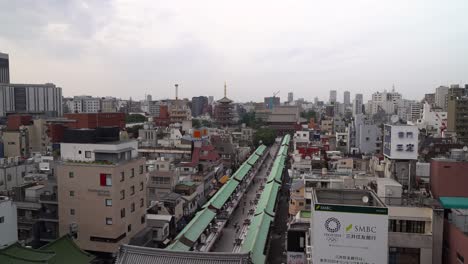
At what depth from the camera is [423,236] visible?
12.9 metres

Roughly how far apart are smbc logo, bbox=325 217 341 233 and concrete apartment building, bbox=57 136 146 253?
400 inches

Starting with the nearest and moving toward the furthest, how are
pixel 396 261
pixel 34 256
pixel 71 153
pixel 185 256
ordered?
pixel 185 256
pixel 34 256
pixel 396 261
pixel 71 153

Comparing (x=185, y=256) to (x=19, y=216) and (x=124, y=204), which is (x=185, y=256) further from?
(x=19, y=216)

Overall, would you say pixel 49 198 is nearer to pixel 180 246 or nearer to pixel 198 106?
pixel 180 246

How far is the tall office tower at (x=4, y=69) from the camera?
84.2 m

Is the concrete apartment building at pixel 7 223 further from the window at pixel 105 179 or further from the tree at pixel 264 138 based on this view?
the tree at pixel 264 138

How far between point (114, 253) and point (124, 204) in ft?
6.87

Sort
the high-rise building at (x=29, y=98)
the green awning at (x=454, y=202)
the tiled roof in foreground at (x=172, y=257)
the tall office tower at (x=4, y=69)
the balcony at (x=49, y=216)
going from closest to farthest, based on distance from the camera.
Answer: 1. the tiled roof in foreground at (x=172, y=257)
2. the green awning at (x=454, y=202)
3. the balcony at (x=49, y=216)
4. the high-rise building at (x=29, y=98)
5. the tall office tower at (x=4, y=69)

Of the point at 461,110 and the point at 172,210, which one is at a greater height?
the point at 461,110

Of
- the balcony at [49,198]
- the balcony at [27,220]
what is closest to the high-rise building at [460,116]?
the balcony at [49,198]

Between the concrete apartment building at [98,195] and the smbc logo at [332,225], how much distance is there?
10.1 meters

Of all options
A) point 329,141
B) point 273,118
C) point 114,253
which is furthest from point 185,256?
point 273,118

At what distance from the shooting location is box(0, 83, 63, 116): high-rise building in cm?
7400

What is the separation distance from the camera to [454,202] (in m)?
14.2
